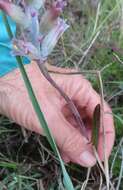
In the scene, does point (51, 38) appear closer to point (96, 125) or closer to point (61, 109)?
point (96, 125)

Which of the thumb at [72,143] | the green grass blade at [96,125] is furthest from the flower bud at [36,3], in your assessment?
the thumb at [72,143]

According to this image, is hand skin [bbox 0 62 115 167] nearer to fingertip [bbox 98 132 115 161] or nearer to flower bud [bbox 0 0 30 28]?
fingertip [bbox 98 132 115 161]

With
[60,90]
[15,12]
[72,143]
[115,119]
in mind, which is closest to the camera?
[15,12]

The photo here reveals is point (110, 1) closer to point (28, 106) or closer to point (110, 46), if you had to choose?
point (110, 46)

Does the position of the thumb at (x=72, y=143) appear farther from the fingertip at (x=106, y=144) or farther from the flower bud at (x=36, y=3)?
the flower bud at (x=36, y=3)

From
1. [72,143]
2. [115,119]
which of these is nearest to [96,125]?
[72,143]

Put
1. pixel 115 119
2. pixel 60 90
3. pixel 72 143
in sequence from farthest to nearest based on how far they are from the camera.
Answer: pixel 115 119
pixel 72 143
pixel 60 90

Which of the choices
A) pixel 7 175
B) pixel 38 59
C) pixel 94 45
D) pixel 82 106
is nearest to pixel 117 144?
pixel 82 106
